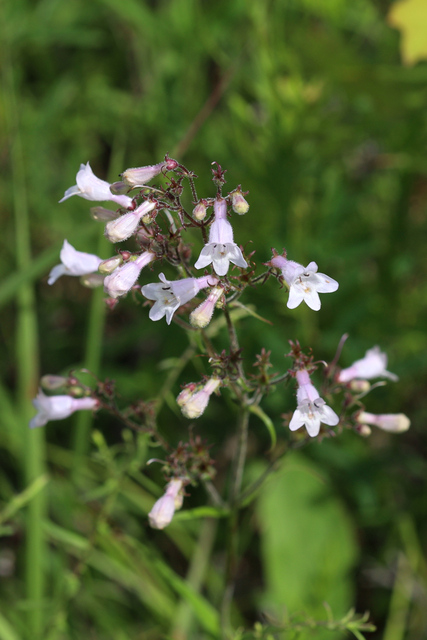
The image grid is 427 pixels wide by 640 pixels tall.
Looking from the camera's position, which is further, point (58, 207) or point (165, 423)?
point (58, 207)

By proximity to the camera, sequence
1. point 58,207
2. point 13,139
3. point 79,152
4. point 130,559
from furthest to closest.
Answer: point 58,207, point 79,152, point 13,139, point 130,559

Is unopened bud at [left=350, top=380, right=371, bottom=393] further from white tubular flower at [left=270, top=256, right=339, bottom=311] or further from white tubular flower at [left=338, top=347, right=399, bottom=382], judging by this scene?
white tubular flower at [left=270, top=256, right=339, bottom=311]

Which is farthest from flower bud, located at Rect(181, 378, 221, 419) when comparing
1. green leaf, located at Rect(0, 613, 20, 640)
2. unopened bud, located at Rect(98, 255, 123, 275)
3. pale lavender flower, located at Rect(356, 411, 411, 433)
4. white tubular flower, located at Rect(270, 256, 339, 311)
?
green leaf, located at Rect(0, 613, 20, 640)

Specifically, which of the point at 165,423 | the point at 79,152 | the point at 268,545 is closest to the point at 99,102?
the point at 79,152

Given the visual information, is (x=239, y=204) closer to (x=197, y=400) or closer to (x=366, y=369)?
(x=197, y=400)

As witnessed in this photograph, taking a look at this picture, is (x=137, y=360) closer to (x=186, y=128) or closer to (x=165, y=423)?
(x=165, y=423)

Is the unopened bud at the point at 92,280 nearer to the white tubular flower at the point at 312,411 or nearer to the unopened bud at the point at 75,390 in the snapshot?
the unopened bud at the point at 75,390

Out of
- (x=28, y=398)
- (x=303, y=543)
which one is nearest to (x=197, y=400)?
(x=28, y=398)
